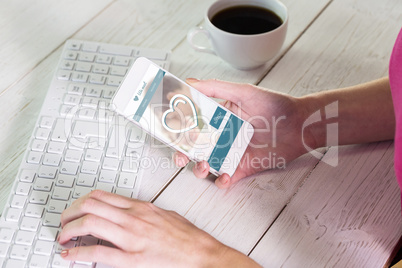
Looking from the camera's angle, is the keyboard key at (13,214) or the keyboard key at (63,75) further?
the keyboard key at (63,75)

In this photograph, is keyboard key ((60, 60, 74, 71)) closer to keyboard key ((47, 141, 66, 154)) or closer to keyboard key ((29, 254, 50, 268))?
keyboard key ((47, 141, 66, 154))

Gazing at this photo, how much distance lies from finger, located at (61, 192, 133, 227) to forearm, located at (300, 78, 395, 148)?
342 millimetres

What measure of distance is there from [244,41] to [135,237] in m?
0.38

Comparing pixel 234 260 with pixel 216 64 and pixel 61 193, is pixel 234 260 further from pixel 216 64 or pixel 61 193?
pixel 216 64

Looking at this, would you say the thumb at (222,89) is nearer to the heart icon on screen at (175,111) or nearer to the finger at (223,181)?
the heart icon on screen at (175,111)

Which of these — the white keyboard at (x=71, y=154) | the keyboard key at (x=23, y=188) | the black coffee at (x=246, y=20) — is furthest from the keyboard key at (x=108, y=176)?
the black coffee at (x=246, y=20)

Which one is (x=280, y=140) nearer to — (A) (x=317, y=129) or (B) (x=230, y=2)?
(A) (x=317, y=129)

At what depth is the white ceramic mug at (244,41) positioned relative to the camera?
2.73 ft

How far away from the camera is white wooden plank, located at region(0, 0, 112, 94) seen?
0.92m

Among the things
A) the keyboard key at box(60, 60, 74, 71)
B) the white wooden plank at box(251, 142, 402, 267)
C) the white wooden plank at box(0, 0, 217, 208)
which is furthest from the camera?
the keyboard key at box(60, 60, 74, 71)

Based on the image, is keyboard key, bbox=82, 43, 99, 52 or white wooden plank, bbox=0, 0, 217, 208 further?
keyboard key, bbox=82, 43, 99, 52

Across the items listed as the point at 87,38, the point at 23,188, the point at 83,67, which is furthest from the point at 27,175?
the point at 87,38

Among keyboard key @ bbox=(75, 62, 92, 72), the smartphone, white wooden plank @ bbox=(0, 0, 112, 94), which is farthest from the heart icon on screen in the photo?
white wooden plank @ bbox=(0, 0, 112, 94)

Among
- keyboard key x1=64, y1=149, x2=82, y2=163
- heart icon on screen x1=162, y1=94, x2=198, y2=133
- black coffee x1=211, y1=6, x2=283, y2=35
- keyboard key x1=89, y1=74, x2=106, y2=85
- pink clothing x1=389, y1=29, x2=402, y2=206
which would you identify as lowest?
keyboard key x1=64, y1=149, x2=82, y2=163
